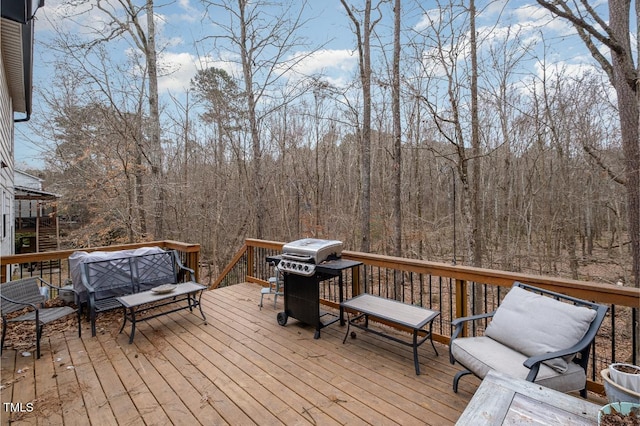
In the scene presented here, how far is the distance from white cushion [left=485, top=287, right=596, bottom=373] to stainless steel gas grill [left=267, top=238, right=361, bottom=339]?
138cm

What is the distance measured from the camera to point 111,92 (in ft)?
24.6

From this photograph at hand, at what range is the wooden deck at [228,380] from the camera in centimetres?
200

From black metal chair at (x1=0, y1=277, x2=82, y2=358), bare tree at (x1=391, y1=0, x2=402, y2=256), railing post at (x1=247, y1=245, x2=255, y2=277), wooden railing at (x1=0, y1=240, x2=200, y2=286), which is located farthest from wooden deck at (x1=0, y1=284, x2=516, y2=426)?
bare tree at (x1=391, y1=0, x2=402, y2=256)

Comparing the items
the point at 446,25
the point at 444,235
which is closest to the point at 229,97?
the point at 446,25

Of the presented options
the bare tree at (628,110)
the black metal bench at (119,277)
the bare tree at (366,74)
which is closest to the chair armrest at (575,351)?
the bare tree at (628,110)

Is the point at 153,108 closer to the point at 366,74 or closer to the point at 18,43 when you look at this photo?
the point at 18,43

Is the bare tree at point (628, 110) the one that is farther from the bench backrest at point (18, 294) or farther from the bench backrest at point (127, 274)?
the bench backrest at point (18, 294)

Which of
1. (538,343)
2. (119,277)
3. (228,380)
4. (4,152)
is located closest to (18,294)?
(119,277)

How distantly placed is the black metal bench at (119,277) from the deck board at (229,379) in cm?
32

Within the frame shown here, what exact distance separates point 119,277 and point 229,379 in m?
2.32

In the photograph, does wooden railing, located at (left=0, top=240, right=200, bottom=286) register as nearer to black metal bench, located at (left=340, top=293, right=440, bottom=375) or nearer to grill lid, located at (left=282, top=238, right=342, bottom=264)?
grill lid, located at (left=282, top=238, right=342, bottom=264)

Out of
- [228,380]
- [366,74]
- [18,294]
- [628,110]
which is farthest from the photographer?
[366,74]

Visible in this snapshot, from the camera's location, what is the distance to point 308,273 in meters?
3.03

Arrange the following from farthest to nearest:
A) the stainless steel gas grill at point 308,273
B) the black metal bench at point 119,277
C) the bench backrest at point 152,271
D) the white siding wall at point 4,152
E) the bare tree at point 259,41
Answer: the bare tree at point 259,41, the white siding wall at point 4,152, the bench backrest at point 152,271, the black metal bench at point 119,277, the stainless steel gas grill at point 308,273
